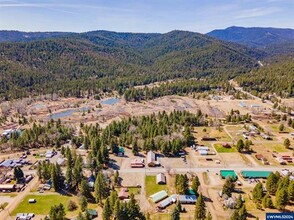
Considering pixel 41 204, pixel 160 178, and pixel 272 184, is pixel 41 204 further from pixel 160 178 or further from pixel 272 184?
pixel 272 184

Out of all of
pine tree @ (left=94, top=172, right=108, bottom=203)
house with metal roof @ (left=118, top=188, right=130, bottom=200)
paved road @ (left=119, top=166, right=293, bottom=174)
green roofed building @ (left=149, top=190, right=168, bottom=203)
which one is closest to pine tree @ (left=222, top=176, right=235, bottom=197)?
paved road @ (left=119, top=166, right=293, bottom=174)

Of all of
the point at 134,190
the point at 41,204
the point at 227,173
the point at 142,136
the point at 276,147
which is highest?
the point at 142,136

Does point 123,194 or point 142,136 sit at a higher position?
point 142,136

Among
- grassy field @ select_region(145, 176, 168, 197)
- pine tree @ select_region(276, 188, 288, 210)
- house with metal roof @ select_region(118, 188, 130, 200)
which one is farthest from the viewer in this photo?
grassy field @ select_region(145, 176, 168, 197)

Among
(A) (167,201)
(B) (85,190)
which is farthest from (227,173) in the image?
(B) (85,190)

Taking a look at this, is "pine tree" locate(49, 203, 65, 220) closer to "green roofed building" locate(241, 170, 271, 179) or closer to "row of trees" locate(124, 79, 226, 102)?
"green roofed building" locate(241, 170, 271, 179)

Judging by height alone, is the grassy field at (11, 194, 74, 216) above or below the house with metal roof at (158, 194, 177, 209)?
below

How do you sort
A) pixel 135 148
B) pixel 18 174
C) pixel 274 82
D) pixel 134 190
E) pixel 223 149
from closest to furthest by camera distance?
1. pixel 134 190
2. pixel 18 174
3. pixel 135 148
4. pixel 223 149
5. pixel 274 82

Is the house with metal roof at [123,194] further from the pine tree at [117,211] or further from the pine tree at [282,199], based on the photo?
the pine tree at [282,199]
